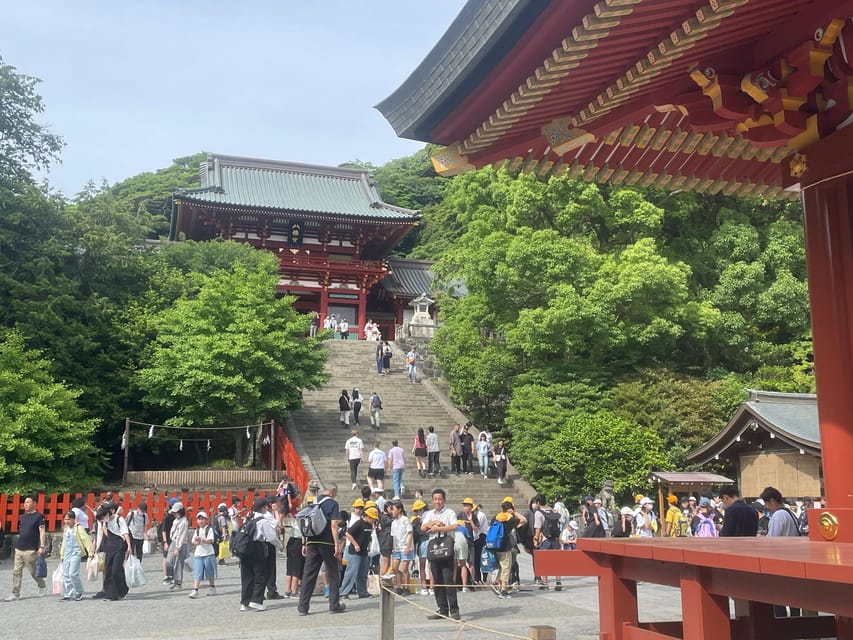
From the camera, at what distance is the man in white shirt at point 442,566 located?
9.69 metres

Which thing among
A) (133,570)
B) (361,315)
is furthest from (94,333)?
(361,315)

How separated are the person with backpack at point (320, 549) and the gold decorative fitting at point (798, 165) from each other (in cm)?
666

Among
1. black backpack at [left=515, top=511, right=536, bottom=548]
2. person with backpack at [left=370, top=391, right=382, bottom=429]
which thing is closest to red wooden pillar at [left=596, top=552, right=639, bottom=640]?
black backpack at [left=515, top=511, right=536, bottom=548]

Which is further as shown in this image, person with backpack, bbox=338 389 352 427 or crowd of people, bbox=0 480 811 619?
person with backpack, bbox=338 389 352 427

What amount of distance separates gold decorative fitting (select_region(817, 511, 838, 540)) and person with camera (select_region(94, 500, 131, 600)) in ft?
29.7

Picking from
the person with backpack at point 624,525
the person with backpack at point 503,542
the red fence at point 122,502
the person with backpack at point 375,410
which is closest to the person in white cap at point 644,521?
the person with backpack at point 624,525

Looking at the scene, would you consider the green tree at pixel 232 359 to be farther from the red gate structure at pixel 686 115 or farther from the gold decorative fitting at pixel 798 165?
the gold decorative fitting at pixel 798 165

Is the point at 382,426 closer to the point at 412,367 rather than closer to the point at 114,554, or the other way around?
the point at 412,367

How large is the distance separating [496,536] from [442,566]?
157 cm

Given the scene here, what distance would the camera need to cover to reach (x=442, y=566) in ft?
32.8

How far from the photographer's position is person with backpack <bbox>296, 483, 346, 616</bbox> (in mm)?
9914

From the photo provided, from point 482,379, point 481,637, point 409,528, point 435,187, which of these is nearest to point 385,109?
point 481,637

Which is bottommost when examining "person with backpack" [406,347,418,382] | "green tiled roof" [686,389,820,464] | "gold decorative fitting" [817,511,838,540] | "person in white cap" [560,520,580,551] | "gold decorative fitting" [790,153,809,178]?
"person in white cap" [560,520,580,551]

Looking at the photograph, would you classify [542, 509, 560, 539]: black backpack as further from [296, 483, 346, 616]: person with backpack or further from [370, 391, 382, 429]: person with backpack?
[370, 391, 382, 429]: person with backpack
